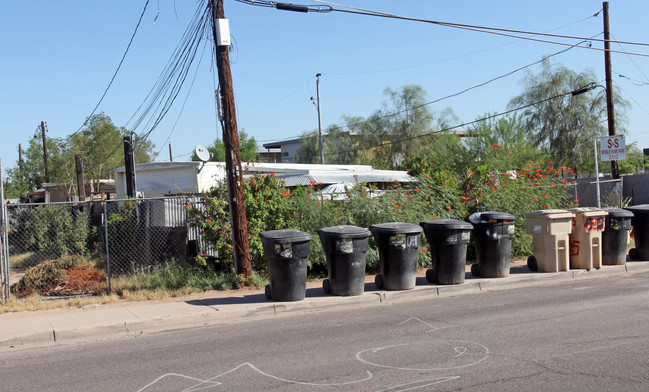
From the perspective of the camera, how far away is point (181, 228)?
11.9 metres

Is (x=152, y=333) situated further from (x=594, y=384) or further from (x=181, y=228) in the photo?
(x=594, y=384)

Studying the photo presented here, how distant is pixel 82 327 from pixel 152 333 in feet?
3.20

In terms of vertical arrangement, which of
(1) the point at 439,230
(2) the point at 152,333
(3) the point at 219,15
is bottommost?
(2) the point at 152,333

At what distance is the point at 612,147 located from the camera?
51.9 feet

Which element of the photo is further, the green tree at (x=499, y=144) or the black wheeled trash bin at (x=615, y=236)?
the green tree at (x=499, y=144)

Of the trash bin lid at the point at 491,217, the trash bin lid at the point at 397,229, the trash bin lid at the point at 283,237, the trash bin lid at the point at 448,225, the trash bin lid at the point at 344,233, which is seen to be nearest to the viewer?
the trash bin lid at the point at 283,237

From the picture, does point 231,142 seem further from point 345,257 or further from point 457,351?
point 457,351

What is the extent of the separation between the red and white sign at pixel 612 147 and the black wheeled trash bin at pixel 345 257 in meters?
9.63

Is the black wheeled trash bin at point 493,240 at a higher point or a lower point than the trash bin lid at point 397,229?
lower

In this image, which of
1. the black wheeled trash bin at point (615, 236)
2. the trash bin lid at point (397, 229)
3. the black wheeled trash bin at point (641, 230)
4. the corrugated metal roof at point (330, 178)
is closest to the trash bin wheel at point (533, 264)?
the black wheeled trash bin at point (615, 236)

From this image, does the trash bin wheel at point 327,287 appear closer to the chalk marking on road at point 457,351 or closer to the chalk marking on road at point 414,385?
the chalk marking on road at point 457,351

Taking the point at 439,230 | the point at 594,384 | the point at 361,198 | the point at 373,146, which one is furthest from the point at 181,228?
the point at 373,146

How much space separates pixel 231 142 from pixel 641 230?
9.38 metres

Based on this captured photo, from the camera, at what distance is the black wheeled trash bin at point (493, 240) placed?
10961mm
